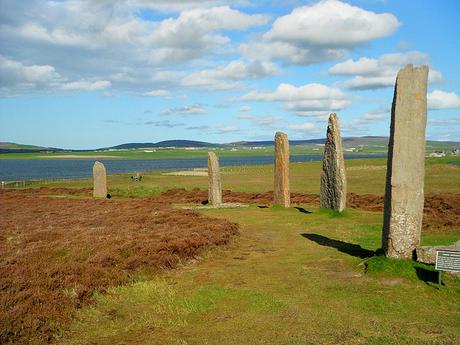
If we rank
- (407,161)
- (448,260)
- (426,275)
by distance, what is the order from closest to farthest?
(448,260)
(426,275)
(407,161)

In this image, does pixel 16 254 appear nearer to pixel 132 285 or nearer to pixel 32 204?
pixel 132 285

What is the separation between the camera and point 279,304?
1034cm

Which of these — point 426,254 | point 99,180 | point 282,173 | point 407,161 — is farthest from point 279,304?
point 99,180

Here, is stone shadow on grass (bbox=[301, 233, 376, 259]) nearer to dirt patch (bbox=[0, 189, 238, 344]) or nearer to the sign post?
dirt patch (bbox=[0, 189, 238, 344])

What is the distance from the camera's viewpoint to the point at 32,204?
29.5m

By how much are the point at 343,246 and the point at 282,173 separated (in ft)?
35.5

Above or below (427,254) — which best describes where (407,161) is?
above

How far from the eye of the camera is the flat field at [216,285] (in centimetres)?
877

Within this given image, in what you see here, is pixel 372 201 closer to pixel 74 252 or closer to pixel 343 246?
pixel 343 246

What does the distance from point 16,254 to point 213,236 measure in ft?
21.6

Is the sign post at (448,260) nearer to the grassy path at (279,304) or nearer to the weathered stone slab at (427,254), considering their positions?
the grassy path at (279,304)

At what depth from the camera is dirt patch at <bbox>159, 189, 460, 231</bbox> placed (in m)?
20.6

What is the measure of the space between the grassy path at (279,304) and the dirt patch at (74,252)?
0.54 metres

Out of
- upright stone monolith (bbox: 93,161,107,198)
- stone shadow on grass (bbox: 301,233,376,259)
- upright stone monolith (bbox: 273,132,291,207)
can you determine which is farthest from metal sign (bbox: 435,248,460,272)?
upright stone monolith (bbox: 93,161,107,198)
